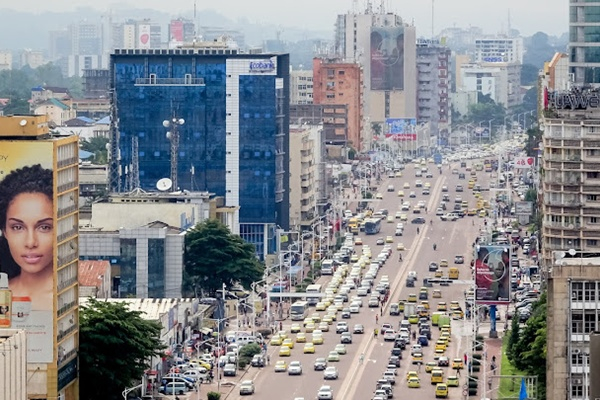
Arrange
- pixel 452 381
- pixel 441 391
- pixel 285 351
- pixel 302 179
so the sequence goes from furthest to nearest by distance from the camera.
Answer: pixel 302 179
pixel 285 351
pixel 452 381
pixel 441 391

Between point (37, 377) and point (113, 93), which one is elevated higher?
point (113, 93)

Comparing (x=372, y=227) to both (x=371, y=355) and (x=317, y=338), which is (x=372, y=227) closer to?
(x=317, y=338)

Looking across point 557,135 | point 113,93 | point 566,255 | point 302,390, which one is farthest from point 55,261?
point 113,93

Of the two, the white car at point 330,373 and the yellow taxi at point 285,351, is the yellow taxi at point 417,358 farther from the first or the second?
the yellow taxi at point 285,351

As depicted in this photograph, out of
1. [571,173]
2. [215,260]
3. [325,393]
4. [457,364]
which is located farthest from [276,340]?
[325,393]

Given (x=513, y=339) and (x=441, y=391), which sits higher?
(x=513, y=339)

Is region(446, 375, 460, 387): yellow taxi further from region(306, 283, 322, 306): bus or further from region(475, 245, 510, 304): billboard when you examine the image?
region(306, 283, 322, 306): bus

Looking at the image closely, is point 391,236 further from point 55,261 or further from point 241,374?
point 55,261
